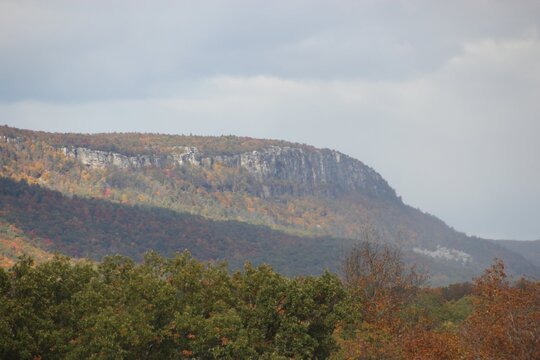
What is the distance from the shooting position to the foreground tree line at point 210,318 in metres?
32.1

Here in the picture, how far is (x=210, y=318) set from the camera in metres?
34.1

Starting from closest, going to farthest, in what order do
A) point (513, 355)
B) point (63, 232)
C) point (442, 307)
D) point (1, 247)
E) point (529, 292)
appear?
1. point (513, 355)
2. point (529, 292)
3. point (442, 307)
4. point (1, 247)
5. point (63, 232)

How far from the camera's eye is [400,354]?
124ft

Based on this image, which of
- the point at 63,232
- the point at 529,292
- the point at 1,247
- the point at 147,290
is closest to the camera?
the point at 147,290

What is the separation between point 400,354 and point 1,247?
391 ft

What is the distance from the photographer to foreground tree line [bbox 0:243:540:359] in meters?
32.1

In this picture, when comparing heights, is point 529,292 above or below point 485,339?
above

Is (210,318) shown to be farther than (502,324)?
Yes

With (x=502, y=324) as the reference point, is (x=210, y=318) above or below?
below

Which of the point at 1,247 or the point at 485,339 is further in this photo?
the point at 1,247

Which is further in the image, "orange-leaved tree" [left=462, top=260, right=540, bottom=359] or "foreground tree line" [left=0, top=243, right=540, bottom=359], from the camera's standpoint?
"foreground tree line" [left=0, top=243, right=540, bottom=359]

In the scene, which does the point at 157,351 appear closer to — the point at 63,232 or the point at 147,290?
the point at 147,290

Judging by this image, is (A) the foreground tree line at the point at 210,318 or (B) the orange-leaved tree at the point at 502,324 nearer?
(B) the orange-leaved tree at the point at 502,324

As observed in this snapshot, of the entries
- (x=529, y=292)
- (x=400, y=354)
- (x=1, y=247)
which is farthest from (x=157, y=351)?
(x=1, y=247)
